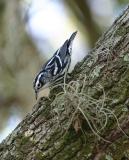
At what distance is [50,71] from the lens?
12.6 ft

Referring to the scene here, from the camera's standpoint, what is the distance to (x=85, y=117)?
97.3 inches

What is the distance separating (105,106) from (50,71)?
1.34m

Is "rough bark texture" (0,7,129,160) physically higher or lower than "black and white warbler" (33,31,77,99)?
lower

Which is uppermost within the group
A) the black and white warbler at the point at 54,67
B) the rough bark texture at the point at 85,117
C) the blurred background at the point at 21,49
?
the blurred background at the point at 21,49

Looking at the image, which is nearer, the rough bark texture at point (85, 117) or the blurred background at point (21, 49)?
the rough bark texture at point (85, 117)

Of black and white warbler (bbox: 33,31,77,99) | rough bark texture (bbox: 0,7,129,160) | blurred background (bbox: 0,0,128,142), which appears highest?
blurred background (bbox: 0,0,128,142)

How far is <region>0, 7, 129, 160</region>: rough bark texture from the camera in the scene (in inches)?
97.7

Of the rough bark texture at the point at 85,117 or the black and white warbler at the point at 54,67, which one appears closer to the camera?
the rough bark texture at the point at 85,117

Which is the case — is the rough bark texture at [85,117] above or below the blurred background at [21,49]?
below

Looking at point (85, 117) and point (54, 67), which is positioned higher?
point (54, 67)

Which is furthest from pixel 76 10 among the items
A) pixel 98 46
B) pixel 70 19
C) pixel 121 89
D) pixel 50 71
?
pixel 121 89

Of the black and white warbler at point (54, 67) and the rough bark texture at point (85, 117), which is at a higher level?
the black and white warbler at point (54, 67)

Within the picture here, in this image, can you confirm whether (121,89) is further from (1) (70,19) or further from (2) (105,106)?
(1) (70,19)

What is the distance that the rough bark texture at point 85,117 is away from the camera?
8.14ft
